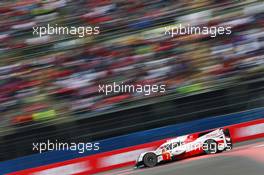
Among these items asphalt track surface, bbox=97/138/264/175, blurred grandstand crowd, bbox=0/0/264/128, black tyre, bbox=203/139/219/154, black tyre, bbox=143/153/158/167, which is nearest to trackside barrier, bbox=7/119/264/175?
asphalt track surface, bbox=97/138/264/175

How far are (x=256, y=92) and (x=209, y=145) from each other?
134cm

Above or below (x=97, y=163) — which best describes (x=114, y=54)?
above

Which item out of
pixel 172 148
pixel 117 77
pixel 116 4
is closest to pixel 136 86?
pixel 117 77

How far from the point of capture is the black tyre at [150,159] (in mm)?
8406

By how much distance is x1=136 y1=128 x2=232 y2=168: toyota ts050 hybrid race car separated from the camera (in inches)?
328

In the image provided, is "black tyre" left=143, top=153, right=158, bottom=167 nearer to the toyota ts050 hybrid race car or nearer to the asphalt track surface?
the toyota ts050 hybrid race car

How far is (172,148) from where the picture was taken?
8.35 meters

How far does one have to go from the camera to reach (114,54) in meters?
9.22

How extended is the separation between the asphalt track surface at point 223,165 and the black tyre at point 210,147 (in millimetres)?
163

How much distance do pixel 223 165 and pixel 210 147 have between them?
1511 millimetres

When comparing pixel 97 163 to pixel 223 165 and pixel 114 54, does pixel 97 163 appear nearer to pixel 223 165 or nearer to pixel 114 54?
pixel 114 54

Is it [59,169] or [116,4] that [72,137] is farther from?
[116,4]

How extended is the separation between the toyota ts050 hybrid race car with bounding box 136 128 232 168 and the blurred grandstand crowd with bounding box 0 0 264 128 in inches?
33.4

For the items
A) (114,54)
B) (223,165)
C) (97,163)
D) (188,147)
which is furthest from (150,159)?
(114,54)
